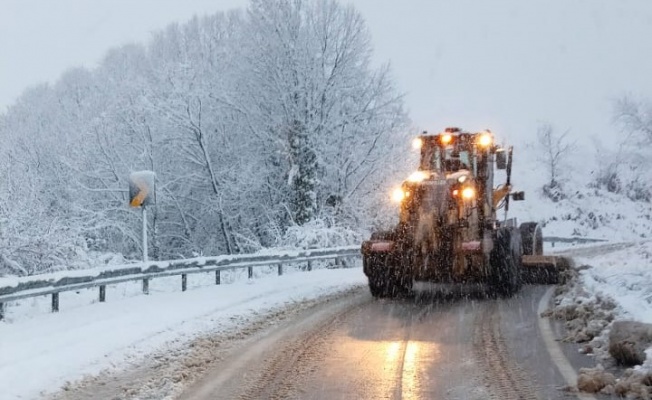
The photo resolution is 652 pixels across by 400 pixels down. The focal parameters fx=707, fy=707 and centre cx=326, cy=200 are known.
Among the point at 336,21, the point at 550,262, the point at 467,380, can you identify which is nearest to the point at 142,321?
the point at 467,380

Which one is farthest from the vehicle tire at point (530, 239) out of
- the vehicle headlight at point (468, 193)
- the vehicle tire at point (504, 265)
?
the vehicle headlight at point (468, 193)

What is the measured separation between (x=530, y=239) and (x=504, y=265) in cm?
550

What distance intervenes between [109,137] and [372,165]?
10.5 metres

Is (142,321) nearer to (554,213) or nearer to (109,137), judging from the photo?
(109,137)

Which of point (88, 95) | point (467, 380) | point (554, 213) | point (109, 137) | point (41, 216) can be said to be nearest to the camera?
point (467, 380)

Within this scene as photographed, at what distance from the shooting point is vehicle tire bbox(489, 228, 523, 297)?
13.8 m

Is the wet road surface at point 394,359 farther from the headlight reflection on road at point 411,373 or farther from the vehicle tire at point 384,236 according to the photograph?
the vehicle tire at point 384,236

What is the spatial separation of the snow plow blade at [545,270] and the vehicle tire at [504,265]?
6.06 ft

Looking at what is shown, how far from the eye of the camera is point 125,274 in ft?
45.9

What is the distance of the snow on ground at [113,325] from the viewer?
7910 mm

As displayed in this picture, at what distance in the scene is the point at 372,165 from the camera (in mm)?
25766

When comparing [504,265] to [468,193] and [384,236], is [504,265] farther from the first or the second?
[384,236]

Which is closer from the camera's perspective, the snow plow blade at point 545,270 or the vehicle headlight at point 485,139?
the vehicle headlight at point 485,139

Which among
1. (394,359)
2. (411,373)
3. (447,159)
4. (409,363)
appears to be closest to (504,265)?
(447,159)
